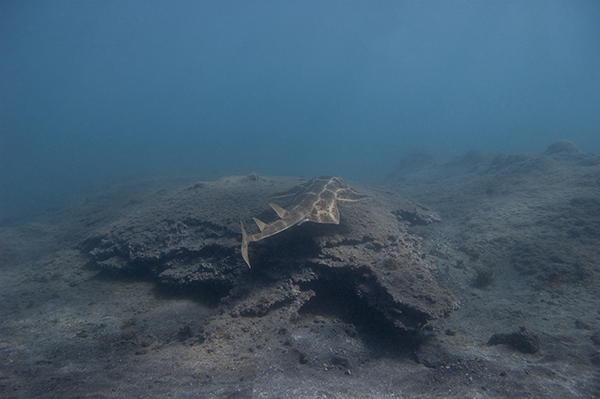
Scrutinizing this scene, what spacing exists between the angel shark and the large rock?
407 millimetres

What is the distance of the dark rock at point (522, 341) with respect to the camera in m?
3.73

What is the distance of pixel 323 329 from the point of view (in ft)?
14.3

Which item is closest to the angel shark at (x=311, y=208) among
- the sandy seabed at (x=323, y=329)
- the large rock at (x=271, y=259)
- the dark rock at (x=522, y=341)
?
the large rock at (x=271, y=259)

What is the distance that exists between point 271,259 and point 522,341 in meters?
4.60

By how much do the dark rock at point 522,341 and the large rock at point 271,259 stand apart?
851 mm

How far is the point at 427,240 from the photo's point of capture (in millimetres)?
7797

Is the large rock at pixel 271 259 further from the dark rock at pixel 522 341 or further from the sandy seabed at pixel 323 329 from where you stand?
the dark rock at pixel 522 341

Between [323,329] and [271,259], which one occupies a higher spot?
[271,259]

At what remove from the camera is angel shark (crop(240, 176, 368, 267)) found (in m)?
5.12

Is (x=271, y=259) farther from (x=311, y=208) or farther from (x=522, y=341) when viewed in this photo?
(x=522, y=341)

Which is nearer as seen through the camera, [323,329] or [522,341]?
[522,341]

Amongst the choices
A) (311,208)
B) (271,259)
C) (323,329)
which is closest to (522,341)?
(323,329)

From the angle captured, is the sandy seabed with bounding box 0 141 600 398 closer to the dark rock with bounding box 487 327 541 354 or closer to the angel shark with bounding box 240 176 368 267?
the dark rock with bounding box 487 327 541 354

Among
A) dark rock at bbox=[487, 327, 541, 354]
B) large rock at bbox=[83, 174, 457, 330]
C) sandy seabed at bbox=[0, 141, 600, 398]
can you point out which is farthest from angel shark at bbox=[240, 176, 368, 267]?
dark rock at bbox=[487, 327, 541, 354]
